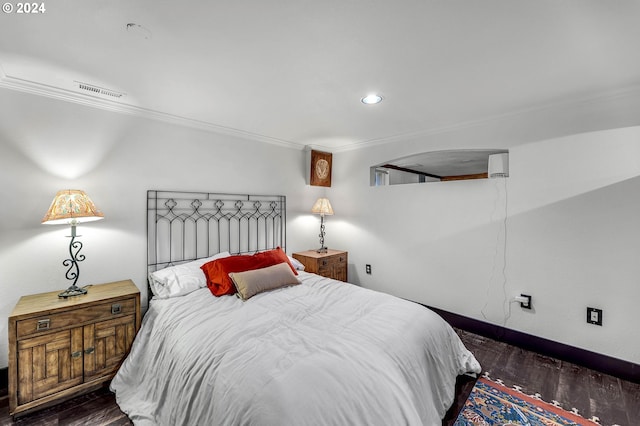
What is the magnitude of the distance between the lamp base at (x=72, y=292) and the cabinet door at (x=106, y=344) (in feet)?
0.99

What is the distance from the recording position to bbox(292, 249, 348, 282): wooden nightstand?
3.64 metres

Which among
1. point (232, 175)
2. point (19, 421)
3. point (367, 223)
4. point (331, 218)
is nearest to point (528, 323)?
point (367, 223)

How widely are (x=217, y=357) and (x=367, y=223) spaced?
9.41ft

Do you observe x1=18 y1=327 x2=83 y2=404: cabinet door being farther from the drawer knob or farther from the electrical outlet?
the electrical outlet

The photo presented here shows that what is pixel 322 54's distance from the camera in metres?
1.71

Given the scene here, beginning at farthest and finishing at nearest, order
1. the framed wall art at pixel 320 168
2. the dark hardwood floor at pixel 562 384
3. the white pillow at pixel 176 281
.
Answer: the framed wall art at pixel 320 168, the white pillow at pixel 176 281, the dark hardwood floor at pixel 562 384

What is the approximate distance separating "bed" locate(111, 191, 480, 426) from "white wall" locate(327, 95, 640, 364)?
110cm

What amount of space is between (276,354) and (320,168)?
10.2 ft

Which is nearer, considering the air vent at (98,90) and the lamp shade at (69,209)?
the lamp shade at (69,209)

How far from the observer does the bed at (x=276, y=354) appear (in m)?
1.21

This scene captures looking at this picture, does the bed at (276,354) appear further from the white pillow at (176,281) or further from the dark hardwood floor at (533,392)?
the dark hardwood floor at (533,392)

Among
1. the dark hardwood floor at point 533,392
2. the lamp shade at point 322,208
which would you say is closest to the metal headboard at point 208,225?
the lamp shade at point 322,208

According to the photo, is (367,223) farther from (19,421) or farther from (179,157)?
(19,421)

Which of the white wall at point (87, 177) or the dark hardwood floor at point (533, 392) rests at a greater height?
the white wall at point (87, 177)
